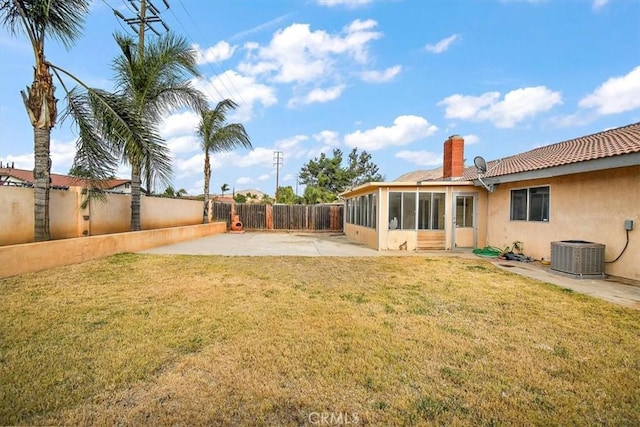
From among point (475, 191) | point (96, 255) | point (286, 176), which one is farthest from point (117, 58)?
point (286, 176)

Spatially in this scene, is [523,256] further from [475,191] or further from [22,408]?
[22,408]

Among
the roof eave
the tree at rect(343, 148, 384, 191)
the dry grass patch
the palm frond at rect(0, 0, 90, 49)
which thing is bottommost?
the dry grass patch

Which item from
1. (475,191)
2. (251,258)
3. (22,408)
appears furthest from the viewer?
(475,191)

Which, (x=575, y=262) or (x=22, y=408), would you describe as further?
(x=575, y=262)

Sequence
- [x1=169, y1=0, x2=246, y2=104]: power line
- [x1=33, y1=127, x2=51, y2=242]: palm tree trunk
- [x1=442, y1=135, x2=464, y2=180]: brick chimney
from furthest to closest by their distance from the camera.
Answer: [x1=442, y1=135, x2=464, y2=180]: brick chimney
[x1=169, y1=0, x2=246, y2=104]: power line
[x1=33, y1=127, x2=51, y2=242]: palm tree trunk

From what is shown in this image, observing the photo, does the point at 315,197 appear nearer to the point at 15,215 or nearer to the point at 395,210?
the point at 395,210

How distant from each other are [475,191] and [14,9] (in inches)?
524

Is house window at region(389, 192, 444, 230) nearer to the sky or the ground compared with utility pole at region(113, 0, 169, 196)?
nearer to the ground

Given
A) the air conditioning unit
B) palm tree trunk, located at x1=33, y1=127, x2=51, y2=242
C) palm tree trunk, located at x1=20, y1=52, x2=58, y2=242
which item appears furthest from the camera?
the air conditioning unit

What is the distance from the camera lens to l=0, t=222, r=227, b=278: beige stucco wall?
6.02m

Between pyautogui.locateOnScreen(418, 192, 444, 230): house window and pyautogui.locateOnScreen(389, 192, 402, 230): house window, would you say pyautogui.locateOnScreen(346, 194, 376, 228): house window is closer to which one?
pyautogui.locateOnScreen(389, 192, 402, 230): house window

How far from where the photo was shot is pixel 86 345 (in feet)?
10.6

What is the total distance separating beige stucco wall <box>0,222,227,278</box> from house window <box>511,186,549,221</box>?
12170 millimetres

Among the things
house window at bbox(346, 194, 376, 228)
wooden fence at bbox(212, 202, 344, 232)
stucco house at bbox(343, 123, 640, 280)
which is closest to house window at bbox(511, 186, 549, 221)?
stucco house at bbox(343, 123, 640, 280)
